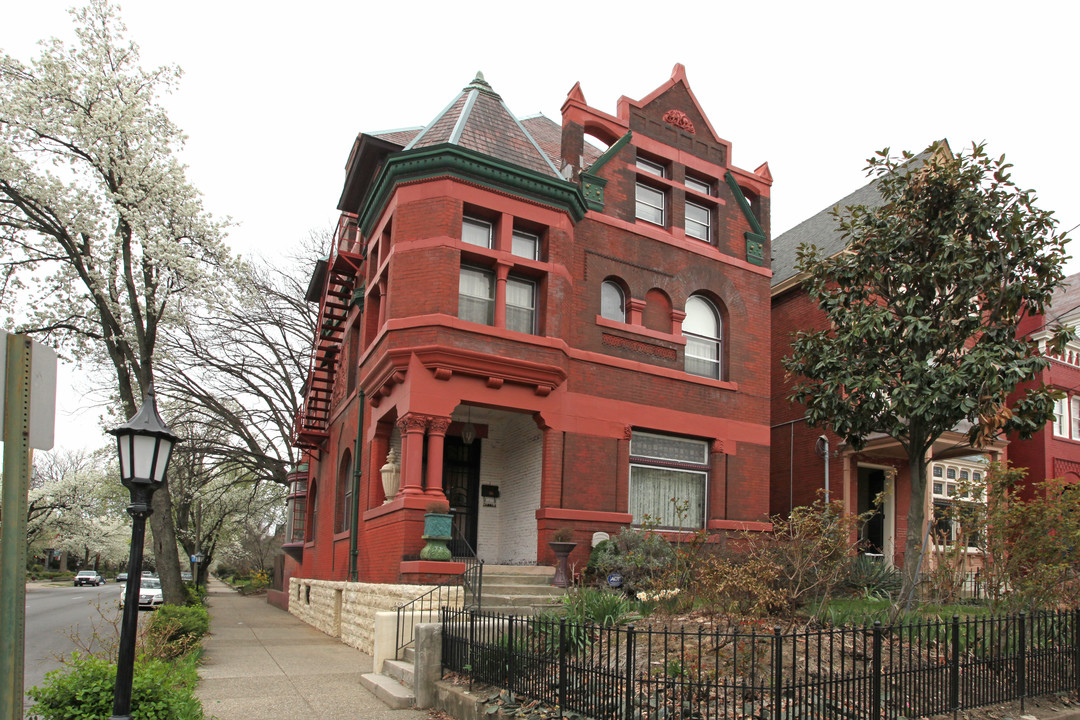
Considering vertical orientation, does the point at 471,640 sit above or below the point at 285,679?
above

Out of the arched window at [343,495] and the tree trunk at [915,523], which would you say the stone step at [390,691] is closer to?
the tree trunk at [915,523]

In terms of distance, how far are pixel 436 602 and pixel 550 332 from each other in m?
5.41

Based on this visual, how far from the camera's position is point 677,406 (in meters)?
18.0

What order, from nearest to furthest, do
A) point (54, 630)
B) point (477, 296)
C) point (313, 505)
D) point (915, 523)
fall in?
point (915, 523) < point (477, 296) < point (54, 630) < point (313, 505)

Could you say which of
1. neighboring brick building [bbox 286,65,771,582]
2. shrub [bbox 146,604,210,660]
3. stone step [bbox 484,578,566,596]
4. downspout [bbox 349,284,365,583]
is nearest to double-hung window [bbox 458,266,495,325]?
neighboring brick building [bbox 286,65,771,582]

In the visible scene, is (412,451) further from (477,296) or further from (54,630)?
(54,630)

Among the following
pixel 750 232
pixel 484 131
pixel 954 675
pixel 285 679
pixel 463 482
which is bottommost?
pixel 285 679

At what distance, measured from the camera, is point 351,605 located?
17.1 m

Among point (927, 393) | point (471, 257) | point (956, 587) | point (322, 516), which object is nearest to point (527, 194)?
point (471, 257)

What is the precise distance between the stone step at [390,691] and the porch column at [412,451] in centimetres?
362

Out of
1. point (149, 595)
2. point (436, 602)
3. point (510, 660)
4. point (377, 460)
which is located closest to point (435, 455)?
point (377, 460)

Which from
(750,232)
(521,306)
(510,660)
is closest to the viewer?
(510,660)

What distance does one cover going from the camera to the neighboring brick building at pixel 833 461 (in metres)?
20.7

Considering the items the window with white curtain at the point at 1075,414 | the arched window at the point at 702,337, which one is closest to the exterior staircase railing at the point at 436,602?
the arched window at the point at 702,337
